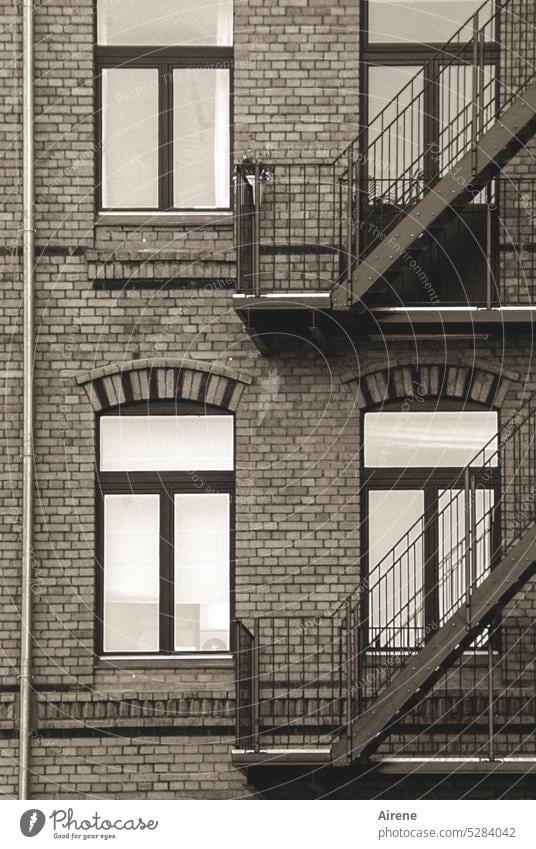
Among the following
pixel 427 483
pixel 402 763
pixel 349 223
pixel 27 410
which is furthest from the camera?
pixel 427 483

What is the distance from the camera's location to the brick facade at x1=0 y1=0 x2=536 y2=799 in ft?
48.9

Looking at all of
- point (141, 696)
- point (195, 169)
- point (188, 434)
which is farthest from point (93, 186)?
point (141, 696)

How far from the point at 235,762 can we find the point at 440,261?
450 cm

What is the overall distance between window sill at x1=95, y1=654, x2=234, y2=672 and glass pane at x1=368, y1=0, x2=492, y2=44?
5464mm

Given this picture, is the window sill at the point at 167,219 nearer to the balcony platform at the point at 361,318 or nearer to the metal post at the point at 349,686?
the balcony platform at the point at 361,318

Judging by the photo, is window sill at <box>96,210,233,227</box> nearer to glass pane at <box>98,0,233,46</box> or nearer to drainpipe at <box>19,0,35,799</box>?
drainpipe at <box>19,0,35,799</box>

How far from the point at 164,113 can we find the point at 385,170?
1976mm

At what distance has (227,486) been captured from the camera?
50.0 feet

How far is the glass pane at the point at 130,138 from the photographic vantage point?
51.0 ft

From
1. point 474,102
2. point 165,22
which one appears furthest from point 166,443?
point 474,102

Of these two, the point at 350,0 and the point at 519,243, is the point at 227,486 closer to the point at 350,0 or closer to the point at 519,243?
the point at 519,243

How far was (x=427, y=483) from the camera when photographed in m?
15.3

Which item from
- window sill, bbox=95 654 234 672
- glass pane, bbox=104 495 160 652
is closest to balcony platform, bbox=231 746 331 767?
window sill, bbox=95 654 234 672

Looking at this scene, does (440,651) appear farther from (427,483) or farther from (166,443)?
(166,443)
